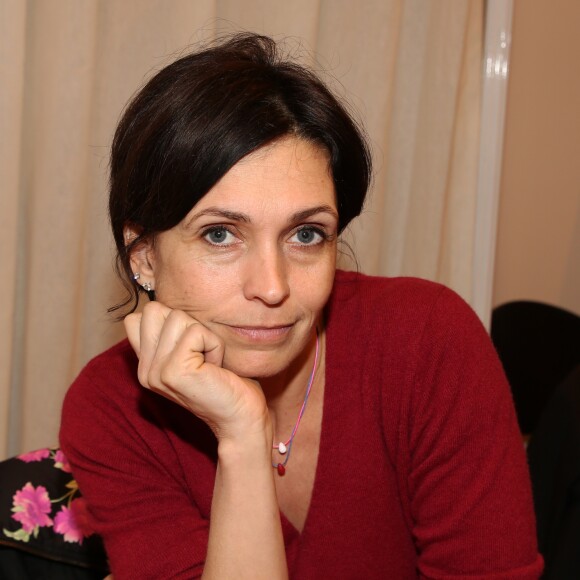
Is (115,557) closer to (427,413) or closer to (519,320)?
(427,413)

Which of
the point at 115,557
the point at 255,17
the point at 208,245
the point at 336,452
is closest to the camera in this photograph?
the point at 208,245

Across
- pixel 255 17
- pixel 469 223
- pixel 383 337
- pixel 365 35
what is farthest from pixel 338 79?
pixel 383 337

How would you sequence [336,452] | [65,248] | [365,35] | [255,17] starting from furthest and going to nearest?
1. [365,35]
2. [255,17]
3. [65,248]
4. [336,452]

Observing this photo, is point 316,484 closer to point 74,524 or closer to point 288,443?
point 288,443

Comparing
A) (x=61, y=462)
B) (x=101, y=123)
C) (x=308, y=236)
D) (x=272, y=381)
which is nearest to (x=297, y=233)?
(x=308, y=236)

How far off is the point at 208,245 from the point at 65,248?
852mm

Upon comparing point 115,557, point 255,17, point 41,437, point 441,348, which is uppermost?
point 255,17

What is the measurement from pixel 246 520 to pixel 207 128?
620 mm

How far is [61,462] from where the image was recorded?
5.21ft

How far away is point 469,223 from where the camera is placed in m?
2.64

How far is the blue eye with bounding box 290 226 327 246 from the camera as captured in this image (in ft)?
4.26

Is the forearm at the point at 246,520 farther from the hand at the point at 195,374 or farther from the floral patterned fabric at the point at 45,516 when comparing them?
the floral patterned fabric at the point at 45,516

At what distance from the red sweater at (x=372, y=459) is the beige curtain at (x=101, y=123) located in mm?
529

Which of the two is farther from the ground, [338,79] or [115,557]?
[338,79]
